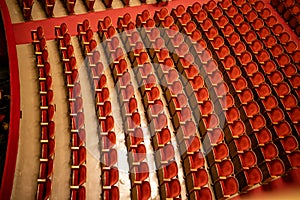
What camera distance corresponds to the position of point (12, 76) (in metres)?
0.82

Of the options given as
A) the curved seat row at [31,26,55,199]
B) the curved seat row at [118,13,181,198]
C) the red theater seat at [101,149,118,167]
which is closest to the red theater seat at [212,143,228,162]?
the curved seat row at [118,13,181,198]

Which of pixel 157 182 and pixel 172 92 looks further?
pixel 172 92

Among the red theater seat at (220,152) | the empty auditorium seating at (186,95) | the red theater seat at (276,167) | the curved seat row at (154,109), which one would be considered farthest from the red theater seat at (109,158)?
the red theater seat at (276,167)

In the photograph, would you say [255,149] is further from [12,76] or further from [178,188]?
[12,76]

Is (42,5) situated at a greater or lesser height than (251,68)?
greater

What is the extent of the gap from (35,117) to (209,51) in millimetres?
576

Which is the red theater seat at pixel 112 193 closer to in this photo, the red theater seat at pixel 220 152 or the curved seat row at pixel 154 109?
the curved seat row at pixel 154 109

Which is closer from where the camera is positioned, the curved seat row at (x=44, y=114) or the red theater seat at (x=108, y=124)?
the curved seat row at (x=44, y=114)

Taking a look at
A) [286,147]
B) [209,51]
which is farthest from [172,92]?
[286,147]

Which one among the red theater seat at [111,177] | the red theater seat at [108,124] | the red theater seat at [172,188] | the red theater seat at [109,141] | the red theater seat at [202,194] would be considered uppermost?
the red theater seat at [108,124]

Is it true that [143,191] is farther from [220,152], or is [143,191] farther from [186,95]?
[186,95]

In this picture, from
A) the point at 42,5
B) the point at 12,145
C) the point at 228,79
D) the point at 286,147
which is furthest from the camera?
the point at 42,5

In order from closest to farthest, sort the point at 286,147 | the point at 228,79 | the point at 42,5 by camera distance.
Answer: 1. the point at 286,147
2. the point at 228,79
3. the point at 42,5

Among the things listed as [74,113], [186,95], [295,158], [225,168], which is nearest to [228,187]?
[225,168]
